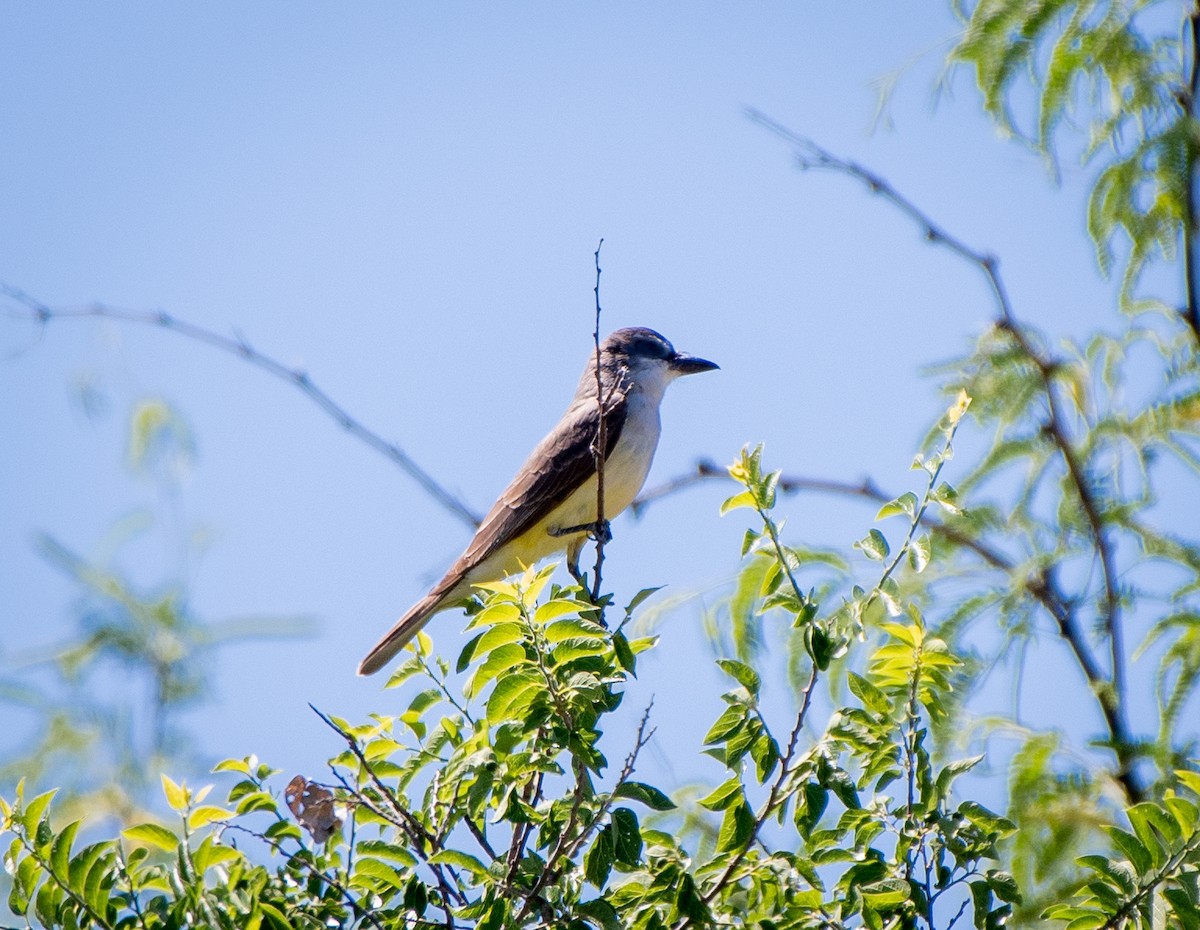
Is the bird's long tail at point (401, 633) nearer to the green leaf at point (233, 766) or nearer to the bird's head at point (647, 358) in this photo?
the bird's head at point (647, 358)

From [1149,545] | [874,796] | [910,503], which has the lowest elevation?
[874,796]

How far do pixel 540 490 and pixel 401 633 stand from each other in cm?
107

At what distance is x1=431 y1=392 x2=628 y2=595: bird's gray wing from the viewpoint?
6582 millimetres

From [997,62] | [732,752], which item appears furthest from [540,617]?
[997,62]

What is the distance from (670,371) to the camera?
7.58 metres

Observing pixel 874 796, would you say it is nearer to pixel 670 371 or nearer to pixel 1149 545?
pixel 1149 545

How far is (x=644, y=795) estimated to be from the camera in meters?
2.77

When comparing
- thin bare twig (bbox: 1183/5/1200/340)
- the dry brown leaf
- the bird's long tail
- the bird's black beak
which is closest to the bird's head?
the bird's black beak

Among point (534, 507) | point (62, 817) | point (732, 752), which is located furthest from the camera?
point (534, 507)

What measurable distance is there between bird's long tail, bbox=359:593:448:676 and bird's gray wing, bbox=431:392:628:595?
2.8 inches

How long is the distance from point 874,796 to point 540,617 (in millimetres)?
887

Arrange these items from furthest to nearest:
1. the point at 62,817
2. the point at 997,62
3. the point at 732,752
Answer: the point at 62,817, the point at 997,62, the point at 732,752

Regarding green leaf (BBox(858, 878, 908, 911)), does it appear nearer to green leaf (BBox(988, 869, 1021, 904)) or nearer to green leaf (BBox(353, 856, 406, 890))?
green leaf (BBox(988, 869, 1021, 904))

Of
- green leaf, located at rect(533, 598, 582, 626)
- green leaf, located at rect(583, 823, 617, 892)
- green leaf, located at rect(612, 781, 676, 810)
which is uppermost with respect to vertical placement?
green leaf, located at rect(533, 598, 582, 626)
